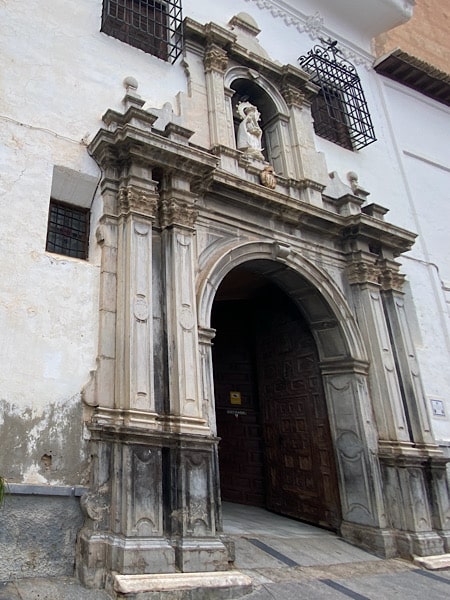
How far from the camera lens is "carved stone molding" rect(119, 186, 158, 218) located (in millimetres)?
5781

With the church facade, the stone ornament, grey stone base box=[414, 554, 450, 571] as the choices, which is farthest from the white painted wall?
grey stone base box=[414, 554, 450, 571]

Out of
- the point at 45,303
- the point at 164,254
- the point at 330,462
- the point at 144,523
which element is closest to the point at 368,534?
the point at 330,462

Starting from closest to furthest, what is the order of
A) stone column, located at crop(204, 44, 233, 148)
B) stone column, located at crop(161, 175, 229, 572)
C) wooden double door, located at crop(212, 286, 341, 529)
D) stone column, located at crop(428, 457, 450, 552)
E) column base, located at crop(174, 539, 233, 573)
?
column base, located at crop(174, 539, 233, 573), stone column, located at crop(161, 175, 229, 572), stone column, located at crop(428, 457, 450, 552), wooden double door, located at crop(212, 286, 341, 529), stone column, located at crop(204, 44, 233, 148)

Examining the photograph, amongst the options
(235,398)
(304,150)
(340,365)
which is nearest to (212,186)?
(304,150)

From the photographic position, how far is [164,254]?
5.97m

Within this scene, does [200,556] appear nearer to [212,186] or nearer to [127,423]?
[127,423]

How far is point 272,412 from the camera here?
8328mm

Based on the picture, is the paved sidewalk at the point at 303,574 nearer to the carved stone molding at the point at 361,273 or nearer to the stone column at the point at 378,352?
the stone column at the point at 378,352

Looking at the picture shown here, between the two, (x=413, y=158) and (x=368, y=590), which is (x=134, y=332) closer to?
(x=368, y=590)

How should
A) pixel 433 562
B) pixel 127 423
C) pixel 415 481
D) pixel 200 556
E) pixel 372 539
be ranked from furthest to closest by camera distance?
pixel 415 481, pixel 372 539, pixel 433 562, pixel 127 423, pixel 200 556

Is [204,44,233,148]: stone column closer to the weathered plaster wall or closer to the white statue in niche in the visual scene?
the white statue in niche

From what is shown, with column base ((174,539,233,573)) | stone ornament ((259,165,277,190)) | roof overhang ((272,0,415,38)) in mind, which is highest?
roof overhang ((272,0,415,38))

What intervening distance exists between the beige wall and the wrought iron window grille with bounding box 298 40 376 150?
2.92 meters

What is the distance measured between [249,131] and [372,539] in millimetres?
5896
